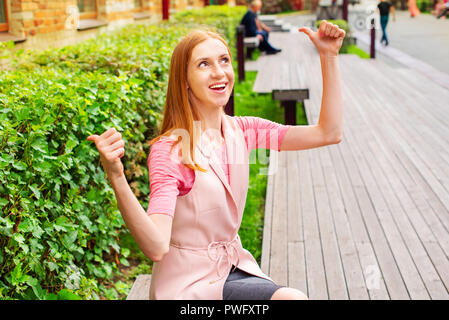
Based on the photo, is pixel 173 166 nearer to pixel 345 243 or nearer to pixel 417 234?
pixel 345 243

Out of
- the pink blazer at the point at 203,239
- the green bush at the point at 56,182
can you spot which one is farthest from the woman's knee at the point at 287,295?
the green bush at the point at 56,182

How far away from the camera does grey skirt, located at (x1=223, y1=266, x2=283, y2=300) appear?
1951mm

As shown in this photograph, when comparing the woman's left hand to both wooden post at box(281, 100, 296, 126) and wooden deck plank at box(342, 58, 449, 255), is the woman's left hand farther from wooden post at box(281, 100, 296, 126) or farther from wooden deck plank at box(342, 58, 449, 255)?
wooden post at box(281, 100, 296, 126)

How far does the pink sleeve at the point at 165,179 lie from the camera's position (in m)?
1.85

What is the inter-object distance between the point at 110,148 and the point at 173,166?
373mm

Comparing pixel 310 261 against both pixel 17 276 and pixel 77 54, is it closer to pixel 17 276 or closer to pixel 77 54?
pixel 17 276

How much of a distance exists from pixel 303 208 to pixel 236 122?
3.12 meters

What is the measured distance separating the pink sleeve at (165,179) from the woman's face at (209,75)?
21cm

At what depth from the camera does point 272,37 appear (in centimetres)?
1997

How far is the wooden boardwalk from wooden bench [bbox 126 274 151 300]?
2.82 feet

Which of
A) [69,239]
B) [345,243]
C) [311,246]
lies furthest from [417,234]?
[69,239]

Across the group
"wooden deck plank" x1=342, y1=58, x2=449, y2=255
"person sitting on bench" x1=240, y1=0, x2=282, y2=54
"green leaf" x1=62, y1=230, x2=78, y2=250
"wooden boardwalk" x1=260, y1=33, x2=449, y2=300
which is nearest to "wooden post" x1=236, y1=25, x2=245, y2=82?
"person sitting on bench" x1=240, y1=0, x2=282, y2=54

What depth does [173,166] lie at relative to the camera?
78.9 inches

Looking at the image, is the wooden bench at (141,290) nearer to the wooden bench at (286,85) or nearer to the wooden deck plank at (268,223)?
the wooden deck plank at (268,223)
